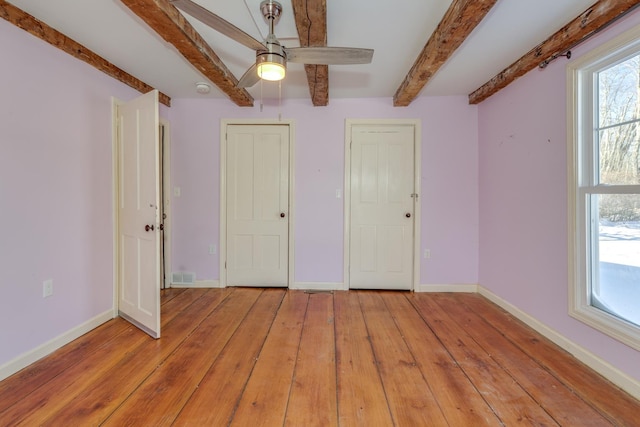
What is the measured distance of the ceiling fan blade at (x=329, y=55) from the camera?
5.26 feet

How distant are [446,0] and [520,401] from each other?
7.96 feet

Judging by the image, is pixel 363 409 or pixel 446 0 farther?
pixel 446 0

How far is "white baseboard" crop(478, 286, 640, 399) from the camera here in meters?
1.67

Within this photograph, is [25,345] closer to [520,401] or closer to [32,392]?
[32,392]

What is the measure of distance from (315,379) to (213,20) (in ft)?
6.91

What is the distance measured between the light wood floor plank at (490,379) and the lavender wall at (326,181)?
107 cm

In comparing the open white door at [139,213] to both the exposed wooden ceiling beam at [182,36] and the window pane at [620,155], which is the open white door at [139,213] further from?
the window pane at [620,155]

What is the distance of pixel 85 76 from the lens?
236cm

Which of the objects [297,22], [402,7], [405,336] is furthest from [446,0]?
[405,336]

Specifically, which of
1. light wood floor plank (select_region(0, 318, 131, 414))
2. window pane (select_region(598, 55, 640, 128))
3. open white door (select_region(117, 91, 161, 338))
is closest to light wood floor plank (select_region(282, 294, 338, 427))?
open white door (select_region(117, 91, 161, 338))

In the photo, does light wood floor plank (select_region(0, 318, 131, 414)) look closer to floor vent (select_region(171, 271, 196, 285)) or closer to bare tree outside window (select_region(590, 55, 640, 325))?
floor vent (select_region(171, 271, 196, 285))

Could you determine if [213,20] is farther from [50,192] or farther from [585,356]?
[585,356]

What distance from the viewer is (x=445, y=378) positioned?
1.79m

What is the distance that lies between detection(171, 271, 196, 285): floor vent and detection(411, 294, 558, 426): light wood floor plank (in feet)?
9.11
